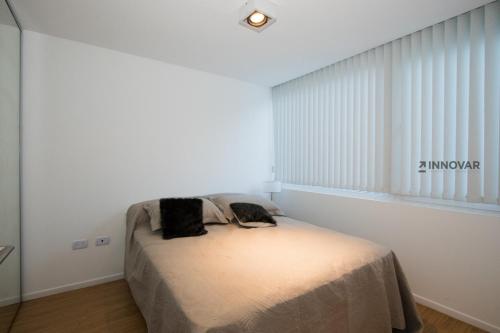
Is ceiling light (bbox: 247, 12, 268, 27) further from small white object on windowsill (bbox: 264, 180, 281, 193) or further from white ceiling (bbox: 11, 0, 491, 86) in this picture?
small white object on windowsill (bbox: 264, 180, 281, 193)

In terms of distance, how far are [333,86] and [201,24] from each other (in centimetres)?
175

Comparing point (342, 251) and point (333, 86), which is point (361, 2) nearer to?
point (333, 86)

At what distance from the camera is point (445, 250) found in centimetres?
204

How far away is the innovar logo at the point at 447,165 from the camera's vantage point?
1920 mm

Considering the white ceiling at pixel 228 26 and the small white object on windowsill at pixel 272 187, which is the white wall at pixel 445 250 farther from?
the white ceiling at pixel 228 26

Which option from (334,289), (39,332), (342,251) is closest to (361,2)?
(342,251)

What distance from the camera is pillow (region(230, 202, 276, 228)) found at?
2.49 m

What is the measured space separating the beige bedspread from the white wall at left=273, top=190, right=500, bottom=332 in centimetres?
58

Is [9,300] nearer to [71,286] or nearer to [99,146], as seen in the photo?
[71,286]

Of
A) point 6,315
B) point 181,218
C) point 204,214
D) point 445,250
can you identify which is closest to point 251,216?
point 204,214

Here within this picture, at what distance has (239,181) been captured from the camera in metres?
3.52

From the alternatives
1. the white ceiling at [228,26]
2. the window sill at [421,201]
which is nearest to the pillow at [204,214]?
the window sill at [421,201]

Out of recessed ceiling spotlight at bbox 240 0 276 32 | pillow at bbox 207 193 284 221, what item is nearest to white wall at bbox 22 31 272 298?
pillow at bbox 207 193 284 221

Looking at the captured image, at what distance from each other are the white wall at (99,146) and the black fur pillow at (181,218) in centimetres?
58
